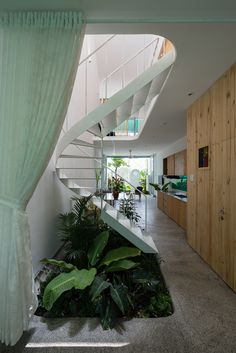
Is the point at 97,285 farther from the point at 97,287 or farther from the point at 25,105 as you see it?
the point at 25,105

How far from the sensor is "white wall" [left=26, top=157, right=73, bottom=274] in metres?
2.63

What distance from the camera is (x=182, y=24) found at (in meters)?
1.79

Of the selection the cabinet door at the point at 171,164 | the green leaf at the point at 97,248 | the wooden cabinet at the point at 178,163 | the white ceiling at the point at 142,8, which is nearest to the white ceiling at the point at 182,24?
the white ceiling at the point at 142,8

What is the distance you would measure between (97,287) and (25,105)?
179cm

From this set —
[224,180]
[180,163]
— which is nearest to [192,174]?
[224,180]

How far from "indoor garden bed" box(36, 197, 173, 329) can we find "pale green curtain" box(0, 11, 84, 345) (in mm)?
493

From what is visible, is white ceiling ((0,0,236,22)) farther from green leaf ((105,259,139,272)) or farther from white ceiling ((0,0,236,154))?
green leaf ((105,259,139,272))

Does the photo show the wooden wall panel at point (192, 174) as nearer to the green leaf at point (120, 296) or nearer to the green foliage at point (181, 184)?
the green foliage at point (181, 184)

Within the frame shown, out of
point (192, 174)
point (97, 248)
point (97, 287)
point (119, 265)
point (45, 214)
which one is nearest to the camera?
point (97, 287)

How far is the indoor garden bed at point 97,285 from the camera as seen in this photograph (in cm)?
193

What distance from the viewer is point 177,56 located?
2.23m

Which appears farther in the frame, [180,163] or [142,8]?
[180,163]

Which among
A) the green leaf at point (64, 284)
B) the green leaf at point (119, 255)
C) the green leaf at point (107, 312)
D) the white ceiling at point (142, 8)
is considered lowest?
the green leaf at point (107, 312)

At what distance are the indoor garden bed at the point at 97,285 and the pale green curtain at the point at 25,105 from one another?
49 cm
